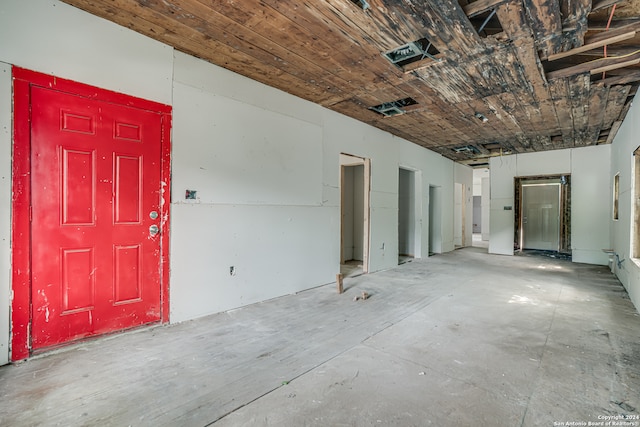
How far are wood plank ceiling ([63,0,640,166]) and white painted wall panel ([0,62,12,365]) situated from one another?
2.96ft

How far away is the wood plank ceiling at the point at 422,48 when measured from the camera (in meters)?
2.38

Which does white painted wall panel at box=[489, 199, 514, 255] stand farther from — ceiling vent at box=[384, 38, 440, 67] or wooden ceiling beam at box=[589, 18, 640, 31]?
ceiling vent at box=[384, 38, 440, 67]

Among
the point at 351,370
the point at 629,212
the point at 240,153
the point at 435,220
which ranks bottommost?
the point at 351,370

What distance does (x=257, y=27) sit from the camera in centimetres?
263

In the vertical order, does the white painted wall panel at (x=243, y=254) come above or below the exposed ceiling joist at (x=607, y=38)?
below

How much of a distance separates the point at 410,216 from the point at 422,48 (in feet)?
16.9

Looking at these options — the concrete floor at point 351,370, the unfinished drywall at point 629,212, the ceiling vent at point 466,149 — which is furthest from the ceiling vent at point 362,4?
the ceiling vent at point 466,149

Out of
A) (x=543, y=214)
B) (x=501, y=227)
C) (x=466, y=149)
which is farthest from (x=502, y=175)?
(x=466, y=149)

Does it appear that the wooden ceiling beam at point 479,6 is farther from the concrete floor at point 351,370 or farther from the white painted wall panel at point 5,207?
the white painted wall panel at point 5,207

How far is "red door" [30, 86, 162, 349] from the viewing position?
2.30m

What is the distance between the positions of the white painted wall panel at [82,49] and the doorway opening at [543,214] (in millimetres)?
9022

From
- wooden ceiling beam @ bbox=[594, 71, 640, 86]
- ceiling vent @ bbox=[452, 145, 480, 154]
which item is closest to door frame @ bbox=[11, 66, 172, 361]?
wooden ceiling beam @ bbox=[594, 71, 640, 86]

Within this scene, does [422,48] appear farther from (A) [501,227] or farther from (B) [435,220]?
(A) [501,227]

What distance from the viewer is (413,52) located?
9.75 ft
